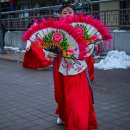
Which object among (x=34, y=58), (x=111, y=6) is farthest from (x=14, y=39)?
(x=34, y=58)

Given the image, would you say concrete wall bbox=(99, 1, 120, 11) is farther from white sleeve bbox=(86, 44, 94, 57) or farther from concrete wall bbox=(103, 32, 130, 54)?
white sleeve bbox=(86, 44, 94, 57)

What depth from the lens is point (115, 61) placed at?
10828 millimetres

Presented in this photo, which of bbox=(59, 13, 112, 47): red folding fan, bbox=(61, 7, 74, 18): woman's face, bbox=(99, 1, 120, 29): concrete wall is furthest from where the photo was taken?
bbox=(99, 1, 120, 29): concrete wall

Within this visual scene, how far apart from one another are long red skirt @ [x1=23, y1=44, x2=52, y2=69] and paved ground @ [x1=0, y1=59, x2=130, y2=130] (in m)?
0.52

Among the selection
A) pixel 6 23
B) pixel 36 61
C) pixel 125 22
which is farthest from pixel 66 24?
pixel 6 23

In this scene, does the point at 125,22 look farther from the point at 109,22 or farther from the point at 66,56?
the point at 66,56

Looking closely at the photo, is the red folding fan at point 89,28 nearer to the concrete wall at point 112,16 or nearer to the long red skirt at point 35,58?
the long red skirt at point 35,58

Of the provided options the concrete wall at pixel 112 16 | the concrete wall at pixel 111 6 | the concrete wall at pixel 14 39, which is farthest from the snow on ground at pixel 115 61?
the concrete wall at pixel 14 39

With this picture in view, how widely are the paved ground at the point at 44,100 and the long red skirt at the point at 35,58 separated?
52 centimetres

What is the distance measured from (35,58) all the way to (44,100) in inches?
178

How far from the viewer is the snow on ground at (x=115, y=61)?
10.5 metres

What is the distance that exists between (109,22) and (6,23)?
25.8 ft

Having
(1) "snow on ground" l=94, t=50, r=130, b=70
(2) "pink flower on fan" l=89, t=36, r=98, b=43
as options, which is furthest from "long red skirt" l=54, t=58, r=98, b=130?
(1) "snow on ground" l=94, t=50, r=130, b=70

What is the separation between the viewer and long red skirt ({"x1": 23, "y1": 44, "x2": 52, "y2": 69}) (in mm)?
10922
